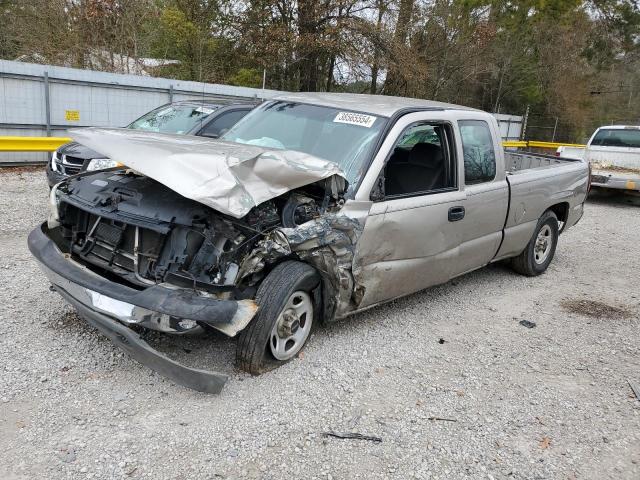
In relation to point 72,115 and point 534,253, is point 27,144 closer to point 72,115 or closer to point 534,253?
point 72,115

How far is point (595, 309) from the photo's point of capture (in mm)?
5461

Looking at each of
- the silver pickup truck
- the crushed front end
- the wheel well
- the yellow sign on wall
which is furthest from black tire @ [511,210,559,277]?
the yellow sign on wall

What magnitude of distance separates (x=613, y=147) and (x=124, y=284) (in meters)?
12.8

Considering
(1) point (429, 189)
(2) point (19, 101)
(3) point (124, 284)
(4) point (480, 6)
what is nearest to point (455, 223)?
(1) point (429, 189)

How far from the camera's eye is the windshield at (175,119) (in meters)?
7.95

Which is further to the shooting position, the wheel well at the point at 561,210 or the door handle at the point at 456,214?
the wheel well at the point at 561,210

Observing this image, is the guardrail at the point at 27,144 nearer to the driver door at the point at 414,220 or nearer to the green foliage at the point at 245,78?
the driver door at the point at 414,220

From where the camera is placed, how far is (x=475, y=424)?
3301mm

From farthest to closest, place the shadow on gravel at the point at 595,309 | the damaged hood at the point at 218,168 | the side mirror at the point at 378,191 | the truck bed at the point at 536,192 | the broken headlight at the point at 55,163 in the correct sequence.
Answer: the broken headlight at the point at 55,163 → the truck bed at the point at 536,192 → the shadow on gravel at the point at 595,309 → the side mirror at the point at 378,191 → the damaged hood at the point at 218,168

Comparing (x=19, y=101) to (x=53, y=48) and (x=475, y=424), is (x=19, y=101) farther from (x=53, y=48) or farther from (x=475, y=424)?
(x=475, y=424)

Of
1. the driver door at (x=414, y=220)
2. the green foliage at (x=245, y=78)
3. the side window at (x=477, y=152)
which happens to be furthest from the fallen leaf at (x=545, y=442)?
the green foliage at (x=245, y=78)

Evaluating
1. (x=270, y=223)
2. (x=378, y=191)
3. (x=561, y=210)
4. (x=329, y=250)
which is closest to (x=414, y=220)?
(x=378, y=191)

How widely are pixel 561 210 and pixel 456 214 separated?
261 cm

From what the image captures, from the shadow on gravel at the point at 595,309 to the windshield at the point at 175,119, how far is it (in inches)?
214
